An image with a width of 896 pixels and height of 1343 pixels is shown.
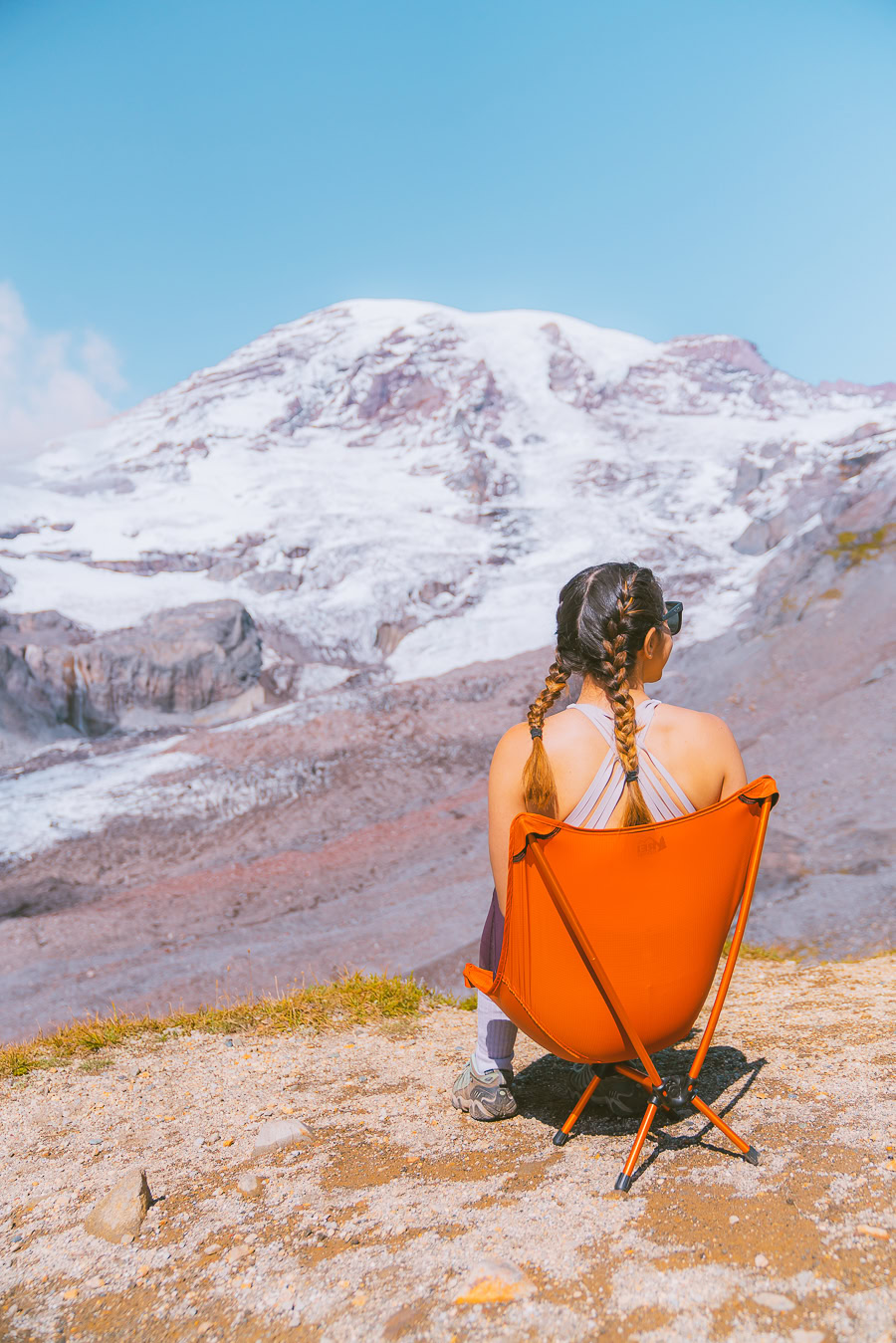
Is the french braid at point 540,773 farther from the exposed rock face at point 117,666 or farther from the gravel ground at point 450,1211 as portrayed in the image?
the exposed rock face at point 117,666

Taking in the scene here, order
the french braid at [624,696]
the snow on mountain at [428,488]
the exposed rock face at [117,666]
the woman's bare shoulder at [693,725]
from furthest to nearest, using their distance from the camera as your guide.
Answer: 1. the snow on mountain at [428,488]
2. the exposed rock face at [117,666]
3. the woman's bare shoulder at [693,725]
4. the french braid at [624,696]

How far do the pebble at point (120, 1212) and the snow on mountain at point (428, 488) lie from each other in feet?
92.3

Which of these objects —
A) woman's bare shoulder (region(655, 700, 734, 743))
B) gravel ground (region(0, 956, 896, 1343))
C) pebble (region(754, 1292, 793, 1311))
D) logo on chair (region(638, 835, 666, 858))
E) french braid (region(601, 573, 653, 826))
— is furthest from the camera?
woman's bare shoulder (region(655, 700, 734, 743))

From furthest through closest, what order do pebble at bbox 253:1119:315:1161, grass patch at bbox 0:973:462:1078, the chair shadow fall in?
grass patch at bbox 0:973:462:1078, pebble at bbox 253:1119:315:1161, the chair shadow

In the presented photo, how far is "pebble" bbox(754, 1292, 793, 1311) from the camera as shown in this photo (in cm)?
175

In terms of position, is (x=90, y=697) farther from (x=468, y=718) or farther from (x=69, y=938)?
(x=69, y=938)

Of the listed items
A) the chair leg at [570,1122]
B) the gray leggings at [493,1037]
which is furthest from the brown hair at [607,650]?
the chair leg at [570,1122]

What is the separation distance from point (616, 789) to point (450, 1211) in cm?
128

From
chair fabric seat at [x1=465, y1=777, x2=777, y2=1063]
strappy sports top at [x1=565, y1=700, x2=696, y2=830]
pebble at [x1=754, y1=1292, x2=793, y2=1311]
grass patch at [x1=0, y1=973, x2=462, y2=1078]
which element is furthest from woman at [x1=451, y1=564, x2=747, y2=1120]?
grass patch at [x1=0, y1=973, x2=462, y2=1078]

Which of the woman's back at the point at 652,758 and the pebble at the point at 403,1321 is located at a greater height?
the woman's back at the point at 652,758

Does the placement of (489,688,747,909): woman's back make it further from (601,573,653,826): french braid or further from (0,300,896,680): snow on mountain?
(0,300,896,680): snow on mountain

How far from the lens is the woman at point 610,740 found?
96.8 inches

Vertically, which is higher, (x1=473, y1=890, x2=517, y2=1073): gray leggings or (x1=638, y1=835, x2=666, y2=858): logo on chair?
(x1=638, y1=835, x2=666, y2=858): logo on chair

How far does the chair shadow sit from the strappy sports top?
1.05 metres
